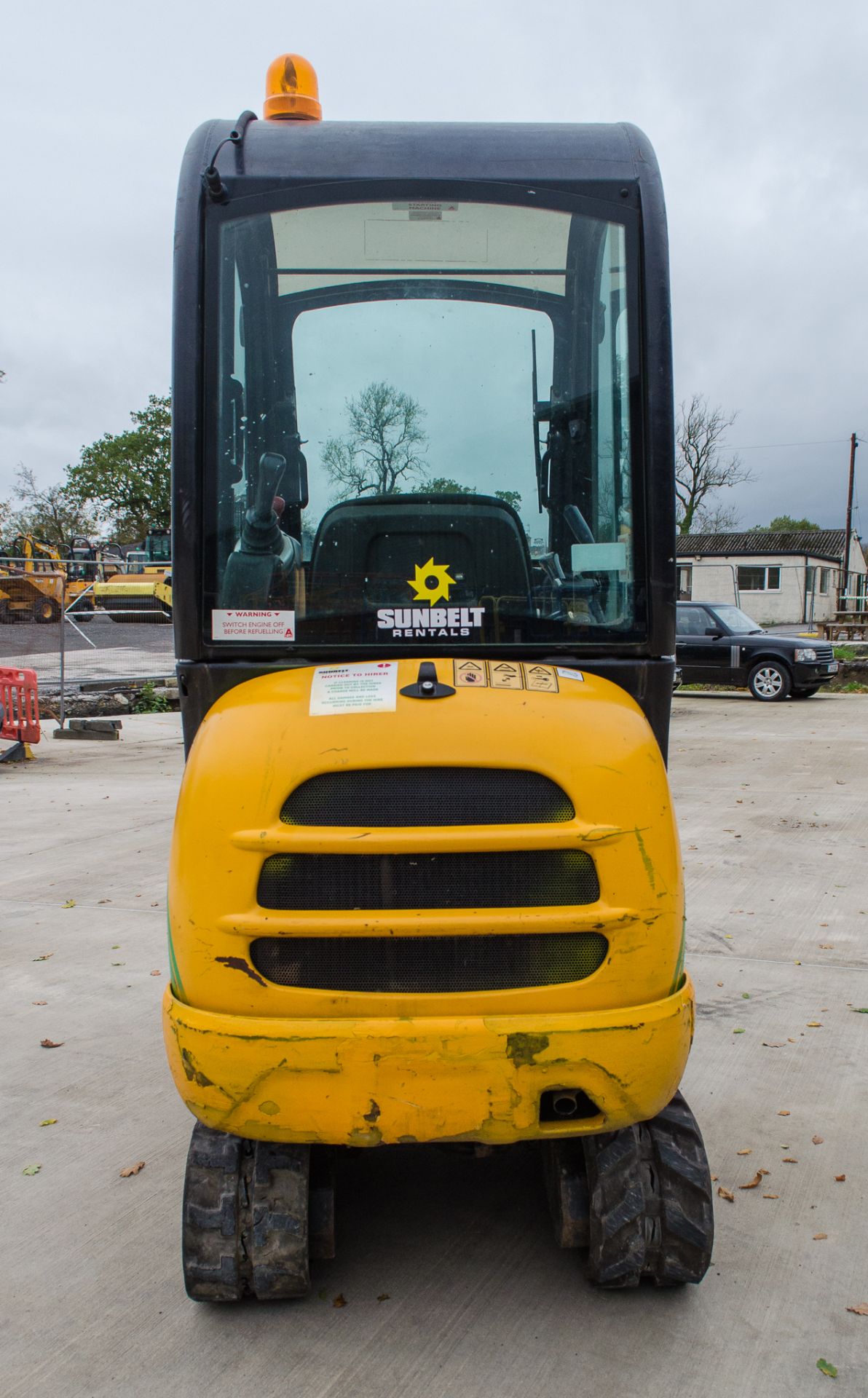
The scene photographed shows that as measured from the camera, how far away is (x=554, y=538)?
290 centimetres

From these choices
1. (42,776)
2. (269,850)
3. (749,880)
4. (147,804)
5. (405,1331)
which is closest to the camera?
(269,850)

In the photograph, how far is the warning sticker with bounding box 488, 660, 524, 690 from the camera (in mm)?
2602

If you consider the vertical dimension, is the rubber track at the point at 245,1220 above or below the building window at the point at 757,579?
below

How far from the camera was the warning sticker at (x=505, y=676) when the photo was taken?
2.60 metres

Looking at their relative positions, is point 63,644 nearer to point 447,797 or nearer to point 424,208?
point 424,208

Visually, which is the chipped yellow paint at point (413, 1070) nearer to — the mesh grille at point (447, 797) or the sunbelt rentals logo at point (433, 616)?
the mesh grille at point (447, 797)

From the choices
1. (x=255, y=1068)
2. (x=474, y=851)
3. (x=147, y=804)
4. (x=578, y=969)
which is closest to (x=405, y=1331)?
(x=255, y=1068)

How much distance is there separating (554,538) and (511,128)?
1089 millimetres

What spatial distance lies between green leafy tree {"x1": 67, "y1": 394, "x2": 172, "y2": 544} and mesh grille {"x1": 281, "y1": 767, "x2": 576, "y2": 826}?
7426 cm

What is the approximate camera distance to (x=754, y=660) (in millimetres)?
18812

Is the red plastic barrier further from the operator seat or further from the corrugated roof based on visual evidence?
the corrugated roof

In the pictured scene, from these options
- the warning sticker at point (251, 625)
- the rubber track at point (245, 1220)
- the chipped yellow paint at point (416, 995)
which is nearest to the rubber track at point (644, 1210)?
the chipped yellow paint at point (416, 995)

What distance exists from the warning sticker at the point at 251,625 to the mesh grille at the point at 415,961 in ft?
2.66

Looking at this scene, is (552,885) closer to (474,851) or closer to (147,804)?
(474,851)
